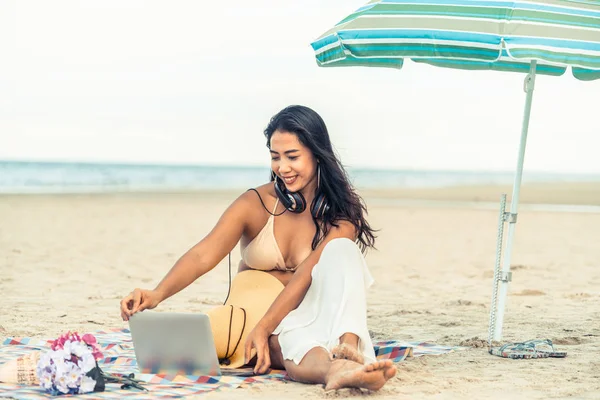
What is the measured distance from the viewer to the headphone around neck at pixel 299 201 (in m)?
4.09

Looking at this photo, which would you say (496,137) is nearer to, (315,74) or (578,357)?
(315,74)

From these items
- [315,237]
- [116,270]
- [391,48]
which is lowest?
[116,270]

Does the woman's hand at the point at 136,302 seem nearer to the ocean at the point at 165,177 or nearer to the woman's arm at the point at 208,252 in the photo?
the woman's arm at the point at 208,252

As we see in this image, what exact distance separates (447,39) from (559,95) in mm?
27763

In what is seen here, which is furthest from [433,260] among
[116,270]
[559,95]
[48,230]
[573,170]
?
[573,170]

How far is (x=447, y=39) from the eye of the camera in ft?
13.2

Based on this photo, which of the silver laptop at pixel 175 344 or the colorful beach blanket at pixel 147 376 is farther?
the silver laptop at pixel 175 344

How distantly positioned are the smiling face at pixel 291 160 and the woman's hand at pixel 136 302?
83 centimetres

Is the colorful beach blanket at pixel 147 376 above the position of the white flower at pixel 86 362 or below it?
below

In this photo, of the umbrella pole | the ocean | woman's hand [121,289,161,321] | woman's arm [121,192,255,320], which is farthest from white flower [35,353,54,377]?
the ocean

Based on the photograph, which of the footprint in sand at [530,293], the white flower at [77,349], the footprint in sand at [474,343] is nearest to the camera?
the white flower at [77,349]

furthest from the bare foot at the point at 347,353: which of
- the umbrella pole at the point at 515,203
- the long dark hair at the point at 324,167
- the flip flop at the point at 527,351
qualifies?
the umbrella pole at the point at 515,203

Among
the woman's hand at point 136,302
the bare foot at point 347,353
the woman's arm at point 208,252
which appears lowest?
the bare foot at point 347,353

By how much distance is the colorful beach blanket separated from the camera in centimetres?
346
